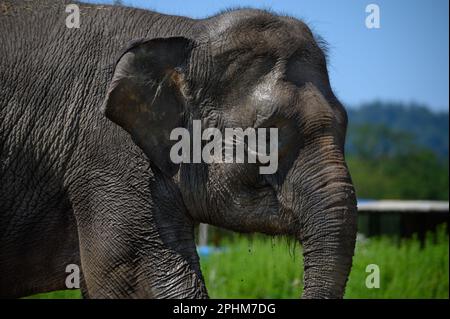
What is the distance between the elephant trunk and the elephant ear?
0.96 meters

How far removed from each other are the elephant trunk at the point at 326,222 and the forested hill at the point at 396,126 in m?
71.6

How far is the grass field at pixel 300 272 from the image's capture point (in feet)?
46.4

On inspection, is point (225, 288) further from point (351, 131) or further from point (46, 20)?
point (351, 131)

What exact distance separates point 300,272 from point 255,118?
8.31m

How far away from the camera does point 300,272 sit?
47.9 feet

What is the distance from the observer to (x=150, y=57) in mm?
6719

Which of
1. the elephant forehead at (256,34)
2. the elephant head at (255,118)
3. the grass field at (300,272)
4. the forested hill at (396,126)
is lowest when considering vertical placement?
the forested hill at (396,126)

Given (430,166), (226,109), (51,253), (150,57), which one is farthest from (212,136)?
(430,166)

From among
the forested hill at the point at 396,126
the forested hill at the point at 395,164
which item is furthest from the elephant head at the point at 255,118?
the forested hill at the point at 396,126

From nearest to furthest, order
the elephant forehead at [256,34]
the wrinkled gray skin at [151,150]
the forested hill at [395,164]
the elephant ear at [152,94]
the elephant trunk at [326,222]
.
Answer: the elephant trunk at [326,222], the wrinkled gray skin at [151,150], the elephant ear at [152,94], the elephant forehead at [256,34], the forested hill at [395,164]

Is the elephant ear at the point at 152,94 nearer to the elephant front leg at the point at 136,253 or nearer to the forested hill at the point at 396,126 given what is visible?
the elephant front leg at the point at 136,253

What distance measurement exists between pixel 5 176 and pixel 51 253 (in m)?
0.62

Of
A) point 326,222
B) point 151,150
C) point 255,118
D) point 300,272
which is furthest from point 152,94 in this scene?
point 300,272

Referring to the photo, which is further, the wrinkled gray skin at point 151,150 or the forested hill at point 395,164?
the forested hill at point 395,164
